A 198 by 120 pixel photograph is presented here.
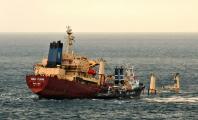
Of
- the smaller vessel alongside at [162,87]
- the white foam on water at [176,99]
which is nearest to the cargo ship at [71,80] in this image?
the smaller vessel alongside at [162,87]

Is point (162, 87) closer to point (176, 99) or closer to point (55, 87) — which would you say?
point (176, 99)

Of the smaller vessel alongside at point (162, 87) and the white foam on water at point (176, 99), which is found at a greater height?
the smaller vessel alongside at point (162, 87)

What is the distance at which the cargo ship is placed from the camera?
103062 mm

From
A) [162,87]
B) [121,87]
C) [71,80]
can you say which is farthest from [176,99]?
[71,80]

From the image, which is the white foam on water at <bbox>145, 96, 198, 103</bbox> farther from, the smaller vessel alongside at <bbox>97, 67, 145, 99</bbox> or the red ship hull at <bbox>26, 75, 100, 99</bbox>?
the red ship hull at <bbox>26, 75, 100, 99</bbox>

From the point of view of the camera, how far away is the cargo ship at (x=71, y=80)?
103m

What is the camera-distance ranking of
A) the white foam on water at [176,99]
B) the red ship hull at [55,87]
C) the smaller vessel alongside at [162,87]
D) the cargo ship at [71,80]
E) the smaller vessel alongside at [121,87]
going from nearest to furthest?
the red ship hull at [55,87] → the cargo ship at [71,80] → the white foam on water at [176,99] → the smaller vessel alongside at [121,87] → the smaller vessel alongside at [162,87]

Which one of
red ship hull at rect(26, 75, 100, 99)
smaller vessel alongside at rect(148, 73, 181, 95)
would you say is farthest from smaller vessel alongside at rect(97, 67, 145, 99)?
red ship hull at rect(26, 75, 100, 99)

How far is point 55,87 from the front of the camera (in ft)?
338

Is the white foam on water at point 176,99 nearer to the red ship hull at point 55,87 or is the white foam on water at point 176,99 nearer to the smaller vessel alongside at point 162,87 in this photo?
the smaller vessel alongside at point 162,87

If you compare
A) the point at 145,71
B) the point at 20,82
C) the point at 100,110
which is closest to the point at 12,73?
the point at 20,82

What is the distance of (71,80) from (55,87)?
4303 mm

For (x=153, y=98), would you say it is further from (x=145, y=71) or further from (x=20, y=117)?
(x=145, y=71)

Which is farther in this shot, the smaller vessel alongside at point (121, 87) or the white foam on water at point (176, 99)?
the smaller vessel alongside at point (121, 87)
